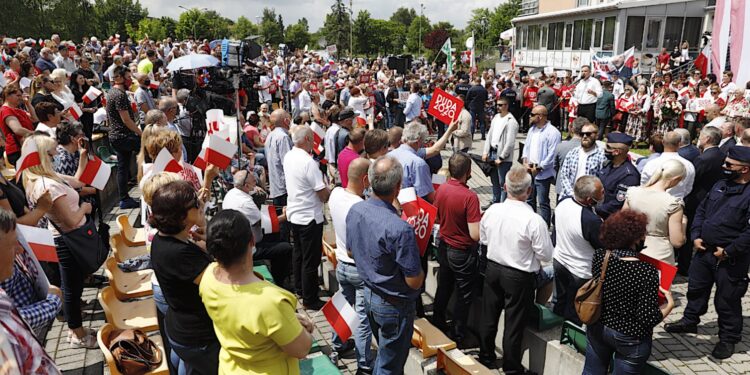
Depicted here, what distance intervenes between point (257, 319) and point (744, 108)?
11767 millimetres

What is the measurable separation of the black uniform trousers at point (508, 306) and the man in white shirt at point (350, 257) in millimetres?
1020

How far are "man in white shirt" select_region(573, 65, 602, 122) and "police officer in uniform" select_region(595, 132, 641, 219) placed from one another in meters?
9.05

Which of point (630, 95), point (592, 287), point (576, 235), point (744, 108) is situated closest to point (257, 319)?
point (592, 287)

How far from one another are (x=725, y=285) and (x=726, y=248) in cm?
36

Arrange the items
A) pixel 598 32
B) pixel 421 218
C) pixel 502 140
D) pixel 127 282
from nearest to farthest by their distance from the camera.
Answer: pixel 421 218
pixel 127 282
pixel 502 140
pixel 598 32

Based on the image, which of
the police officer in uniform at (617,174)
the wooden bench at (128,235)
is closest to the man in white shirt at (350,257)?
the police officer in uniform at (617,174)

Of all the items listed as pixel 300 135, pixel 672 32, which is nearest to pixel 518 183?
pixel 300 135

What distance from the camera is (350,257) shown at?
162 inches

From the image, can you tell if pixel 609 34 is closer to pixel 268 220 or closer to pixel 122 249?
pixel 268 220

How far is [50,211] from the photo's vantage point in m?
4.23

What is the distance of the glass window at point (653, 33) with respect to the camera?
25.5 m

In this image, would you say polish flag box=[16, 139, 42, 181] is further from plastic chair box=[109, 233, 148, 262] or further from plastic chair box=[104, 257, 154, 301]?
plastic chair box=[109, 233, 148, 262]

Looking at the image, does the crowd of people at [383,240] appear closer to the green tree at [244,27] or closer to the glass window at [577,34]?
the glass window at [577,34]

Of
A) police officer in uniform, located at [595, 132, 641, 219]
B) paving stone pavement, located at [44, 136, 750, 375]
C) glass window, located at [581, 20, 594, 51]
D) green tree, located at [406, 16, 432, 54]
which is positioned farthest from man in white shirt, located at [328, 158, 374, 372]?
green tree, located at [406, 16, 432, 54]
